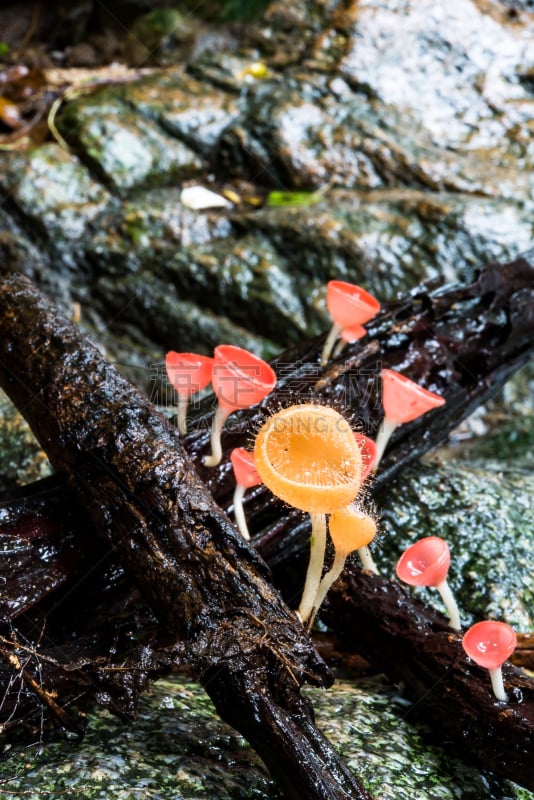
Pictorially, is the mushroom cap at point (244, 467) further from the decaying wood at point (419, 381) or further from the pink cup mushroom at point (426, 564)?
the pink cup mushroom at point (426, 564)

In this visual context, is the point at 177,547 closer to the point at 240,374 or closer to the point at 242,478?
the point at 242,478

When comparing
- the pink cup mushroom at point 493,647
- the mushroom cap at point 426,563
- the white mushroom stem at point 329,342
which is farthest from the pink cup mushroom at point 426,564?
the white mushroom stem at point 329,342

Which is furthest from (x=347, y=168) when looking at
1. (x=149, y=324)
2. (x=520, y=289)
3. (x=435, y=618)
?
(x=435, y=618)

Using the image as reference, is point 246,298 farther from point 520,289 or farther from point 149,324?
point 520,289

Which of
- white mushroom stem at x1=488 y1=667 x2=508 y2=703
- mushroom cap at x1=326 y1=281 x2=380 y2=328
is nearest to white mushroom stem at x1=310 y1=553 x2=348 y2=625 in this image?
white mushroom stem at x1=488 y1=667 x2=508 y2=703

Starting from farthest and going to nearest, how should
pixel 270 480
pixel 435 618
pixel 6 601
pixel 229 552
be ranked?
pixel 435 618 → pixel 6 601 → pixel 229 552 → pixel 270 480

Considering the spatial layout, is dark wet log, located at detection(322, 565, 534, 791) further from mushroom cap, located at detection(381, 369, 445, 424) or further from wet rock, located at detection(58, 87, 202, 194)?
wet rock, located at detection(58, 87, 202, 194)
